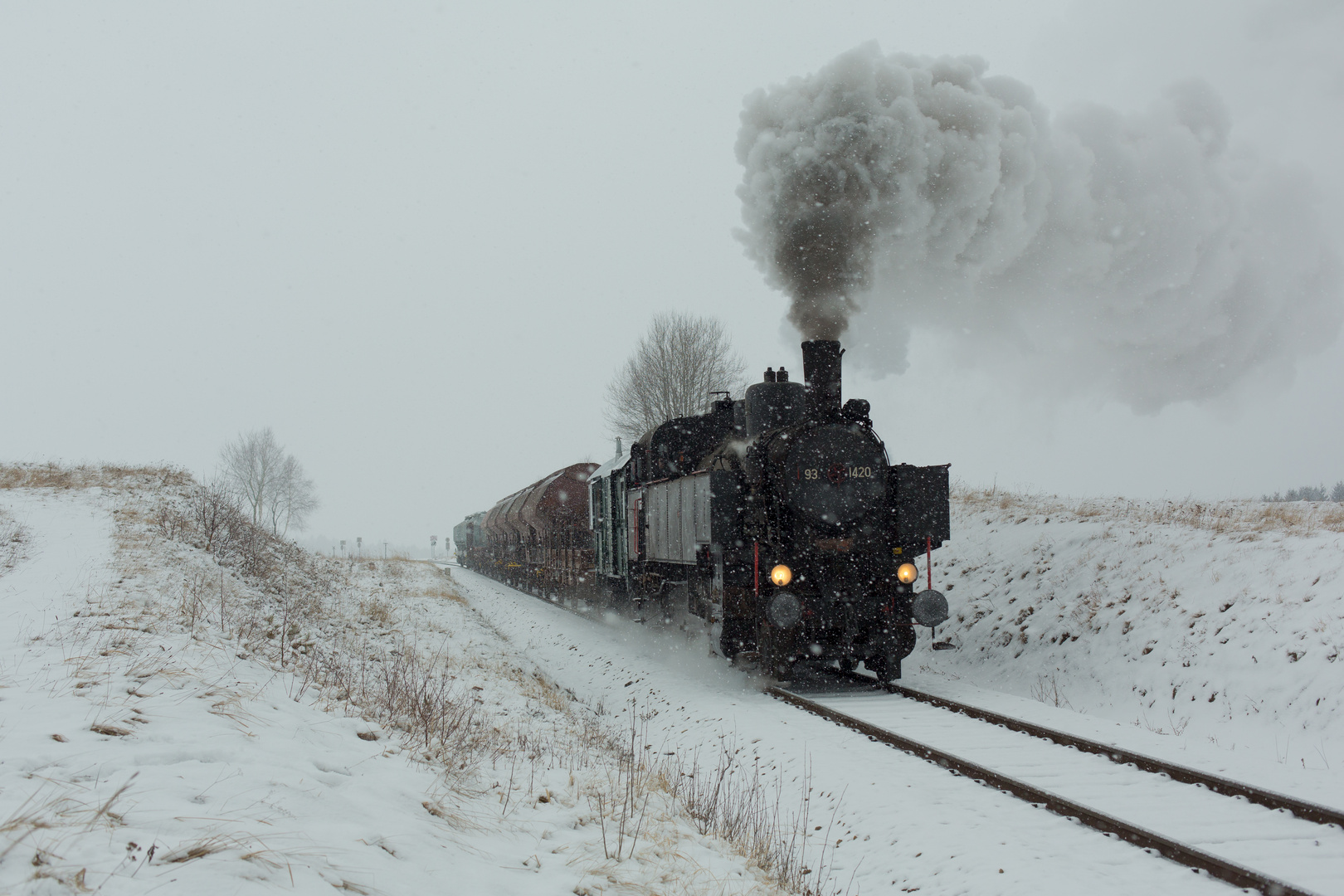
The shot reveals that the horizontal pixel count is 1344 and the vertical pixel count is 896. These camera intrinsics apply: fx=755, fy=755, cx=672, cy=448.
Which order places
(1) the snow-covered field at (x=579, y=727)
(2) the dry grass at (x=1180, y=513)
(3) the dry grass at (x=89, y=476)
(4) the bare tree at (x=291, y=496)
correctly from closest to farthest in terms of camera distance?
(1) the snow-covered field at (x=579, y=727), (2) the dry grass at (x=1180, y=513), (3) the dry grass at (x=89, y=476), (4) the bare tree at (x=291, y=496)

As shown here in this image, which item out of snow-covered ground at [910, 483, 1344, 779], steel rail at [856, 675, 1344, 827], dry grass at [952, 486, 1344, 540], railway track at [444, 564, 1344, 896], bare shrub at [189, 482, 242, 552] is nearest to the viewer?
railway track at [444, 564, 1344, 896]

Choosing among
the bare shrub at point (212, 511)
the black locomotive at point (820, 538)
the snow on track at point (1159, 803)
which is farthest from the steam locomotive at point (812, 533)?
the bare shrub at point (212, 511)

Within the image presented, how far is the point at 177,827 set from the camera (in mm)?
2592

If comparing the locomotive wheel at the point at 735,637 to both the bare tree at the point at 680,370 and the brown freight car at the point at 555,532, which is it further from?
the bare tree at the point at 680,370

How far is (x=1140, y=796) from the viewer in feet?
15.4

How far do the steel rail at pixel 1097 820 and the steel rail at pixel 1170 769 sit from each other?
1002 mm

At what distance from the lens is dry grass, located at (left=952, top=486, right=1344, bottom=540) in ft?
31.2

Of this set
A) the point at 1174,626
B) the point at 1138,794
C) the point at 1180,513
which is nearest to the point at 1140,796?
the point at 1138,794

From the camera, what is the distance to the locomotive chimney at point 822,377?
8.90 meters

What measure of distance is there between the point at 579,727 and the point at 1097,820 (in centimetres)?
465

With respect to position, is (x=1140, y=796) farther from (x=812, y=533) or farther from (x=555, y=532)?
(x=555, y=532)

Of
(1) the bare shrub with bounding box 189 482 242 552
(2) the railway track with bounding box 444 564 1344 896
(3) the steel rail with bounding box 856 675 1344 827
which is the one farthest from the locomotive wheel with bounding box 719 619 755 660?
(1) the bare shrub with bounding box 189 482 242 552

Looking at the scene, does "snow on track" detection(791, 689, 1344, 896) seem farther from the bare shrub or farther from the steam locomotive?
the bare shrub

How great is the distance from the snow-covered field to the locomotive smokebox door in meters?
1.74
